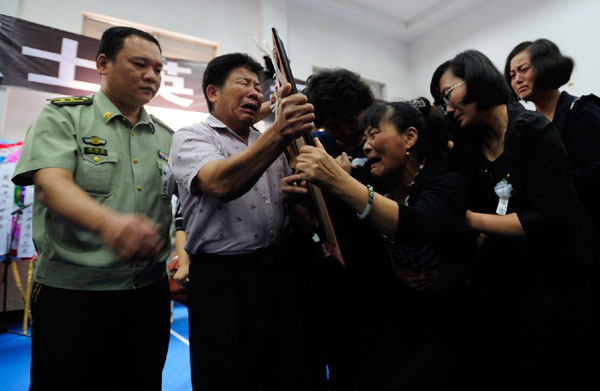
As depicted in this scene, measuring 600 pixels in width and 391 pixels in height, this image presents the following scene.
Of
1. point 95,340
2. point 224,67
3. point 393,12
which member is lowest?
point 95,340

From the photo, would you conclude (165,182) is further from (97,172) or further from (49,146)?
(49,146)

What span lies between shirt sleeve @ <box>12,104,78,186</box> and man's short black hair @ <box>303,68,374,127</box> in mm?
1052

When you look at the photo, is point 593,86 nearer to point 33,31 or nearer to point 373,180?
point 373,180

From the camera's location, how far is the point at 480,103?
4.51 feet

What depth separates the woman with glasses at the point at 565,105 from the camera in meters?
1.45

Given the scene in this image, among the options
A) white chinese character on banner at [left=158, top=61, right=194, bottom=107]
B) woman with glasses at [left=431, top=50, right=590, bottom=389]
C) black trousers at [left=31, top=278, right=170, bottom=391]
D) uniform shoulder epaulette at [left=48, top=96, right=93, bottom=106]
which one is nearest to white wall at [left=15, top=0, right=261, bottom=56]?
white chinese character on banner at [left=158, top=61, right=194, bottom=107]

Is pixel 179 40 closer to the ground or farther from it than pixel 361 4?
closer to the ground

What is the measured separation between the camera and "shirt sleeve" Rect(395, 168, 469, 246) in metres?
1.02

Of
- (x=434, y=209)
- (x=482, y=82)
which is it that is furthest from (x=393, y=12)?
(x=434, y=209)

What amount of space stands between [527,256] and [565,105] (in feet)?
3.28

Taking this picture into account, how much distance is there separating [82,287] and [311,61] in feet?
18.8

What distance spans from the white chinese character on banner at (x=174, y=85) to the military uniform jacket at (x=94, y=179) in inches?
133

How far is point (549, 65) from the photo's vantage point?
5.75 feet

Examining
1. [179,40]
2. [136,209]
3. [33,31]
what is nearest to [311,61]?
[179,40]
